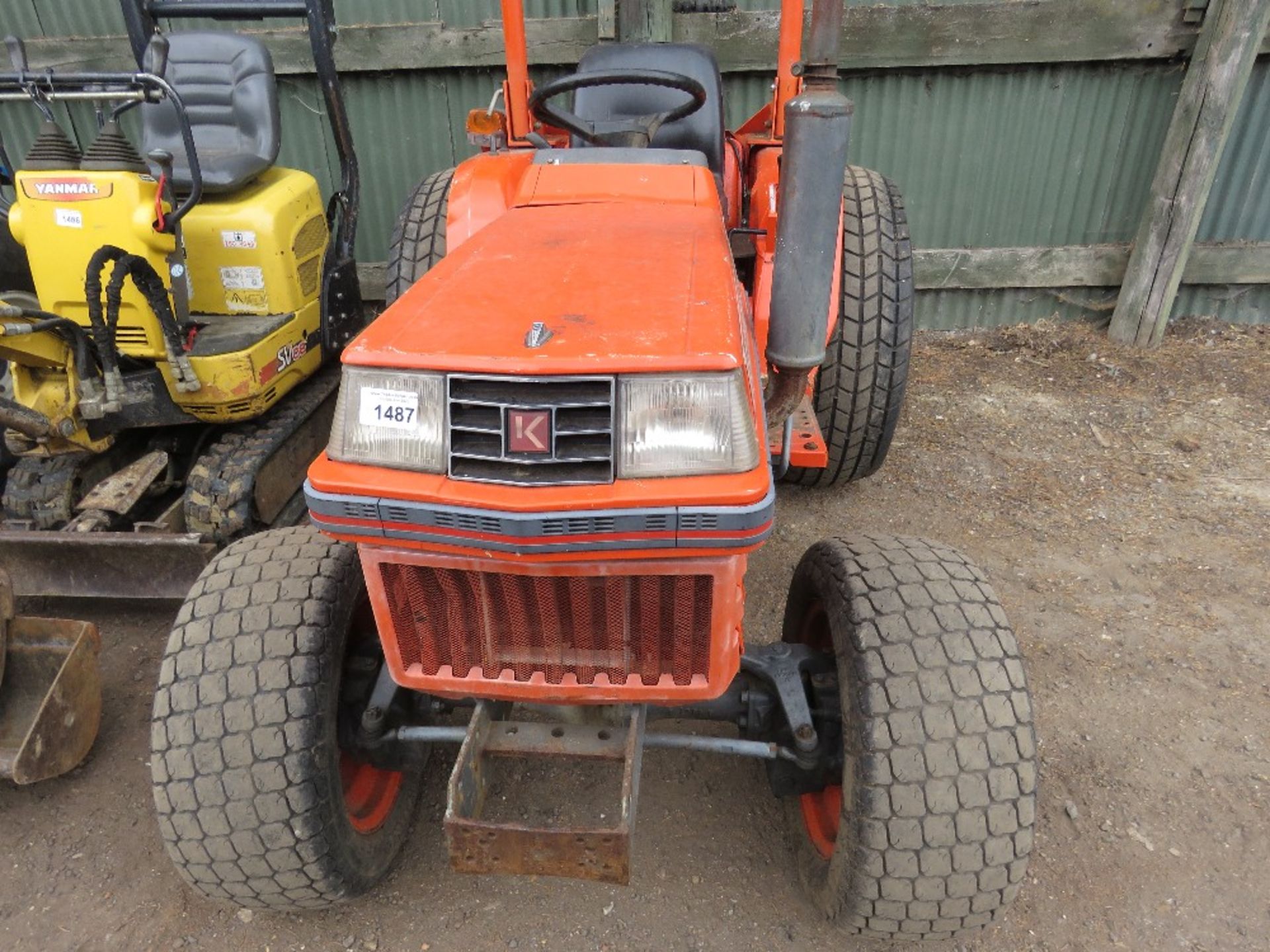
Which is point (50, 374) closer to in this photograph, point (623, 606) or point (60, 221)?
point (60, 221)

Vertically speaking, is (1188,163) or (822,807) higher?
(1188,163)

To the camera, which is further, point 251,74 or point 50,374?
point 251,74

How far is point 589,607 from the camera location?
1.61 meters

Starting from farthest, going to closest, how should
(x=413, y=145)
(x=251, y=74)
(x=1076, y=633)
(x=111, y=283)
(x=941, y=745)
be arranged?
(x=413, y=145)
(x=251, y=74)
(x=1076, y=633)
(x=111, y=283)
(x=941, y=745)

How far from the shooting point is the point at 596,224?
210 centimetres

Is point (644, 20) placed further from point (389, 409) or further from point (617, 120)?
point (389, 409)

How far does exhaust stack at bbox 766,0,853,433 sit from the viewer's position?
1532 millimetres

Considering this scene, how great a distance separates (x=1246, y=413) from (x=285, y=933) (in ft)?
15.7

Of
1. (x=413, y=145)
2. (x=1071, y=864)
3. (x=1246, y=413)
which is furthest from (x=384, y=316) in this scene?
(x=1246, y=413)

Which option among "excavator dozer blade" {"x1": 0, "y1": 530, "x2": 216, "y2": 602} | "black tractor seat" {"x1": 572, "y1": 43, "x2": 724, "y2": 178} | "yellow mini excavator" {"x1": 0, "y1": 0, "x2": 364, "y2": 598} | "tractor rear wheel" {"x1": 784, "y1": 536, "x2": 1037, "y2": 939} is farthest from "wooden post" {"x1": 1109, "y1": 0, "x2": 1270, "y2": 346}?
"excavator dozer blade" {"x1": 0, "y1": 530, "x2": 216, "y2": 602}

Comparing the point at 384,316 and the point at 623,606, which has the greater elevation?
the point at 384,316

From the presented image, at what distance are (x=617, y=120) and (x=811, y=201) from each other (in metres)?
1.60

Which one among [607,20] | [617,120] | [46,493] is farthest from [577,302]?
[607,20]

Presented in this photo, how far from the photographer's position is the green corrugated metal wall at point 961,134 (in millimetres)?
4770
